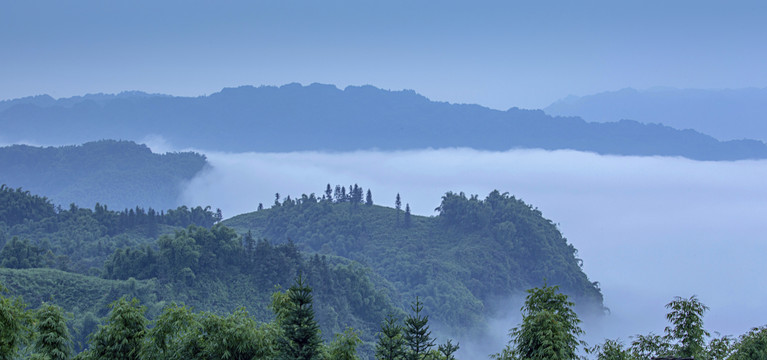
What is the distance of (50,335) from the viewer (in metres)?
23.9

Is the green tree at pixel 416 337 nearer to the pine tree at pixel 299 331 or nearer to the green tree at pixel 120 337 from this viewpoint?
the pine tree at pixel 299 331

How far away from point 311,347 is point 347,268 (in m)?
75.3

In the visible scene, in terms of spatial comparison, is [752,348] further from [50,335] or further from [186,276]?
[186,276]

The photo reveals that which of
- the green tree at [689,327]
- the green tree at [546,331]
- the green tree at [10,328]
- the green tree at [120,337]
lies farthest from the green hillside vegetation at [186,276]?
the green tree at [546,331]

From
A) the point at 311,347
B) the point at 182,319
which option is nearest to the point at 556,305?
the point at 311,347

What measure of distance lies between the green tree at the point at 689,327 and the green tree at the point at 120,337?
62.3ft

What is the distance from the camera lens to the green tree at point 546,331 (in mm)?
21781

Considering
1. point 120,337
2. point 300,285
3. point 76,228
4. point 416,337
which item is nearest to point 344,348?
point 416,337

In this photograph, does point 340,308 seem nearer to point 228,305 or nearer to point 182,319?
point 228,305

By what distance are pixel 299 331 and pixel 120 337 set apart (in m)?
6.18

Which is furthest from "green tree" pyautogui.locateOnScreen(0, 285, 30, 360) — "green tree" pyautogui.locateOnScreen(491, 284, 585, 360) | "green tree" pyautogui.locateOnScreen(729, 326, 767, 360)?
"green tree" pyautogui.locateOnScreen(729, 326, 767, 360)

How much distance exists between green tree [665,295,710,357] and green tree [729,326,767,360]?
1.30 metres

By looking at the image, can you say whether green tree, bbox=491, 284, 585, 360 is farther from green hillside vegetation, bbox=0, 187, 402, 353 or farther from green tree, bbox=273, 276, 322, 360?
green hillside vegetation, bbox=0, 187, 402, 353

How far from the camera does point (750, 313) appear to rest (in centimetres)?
19700
